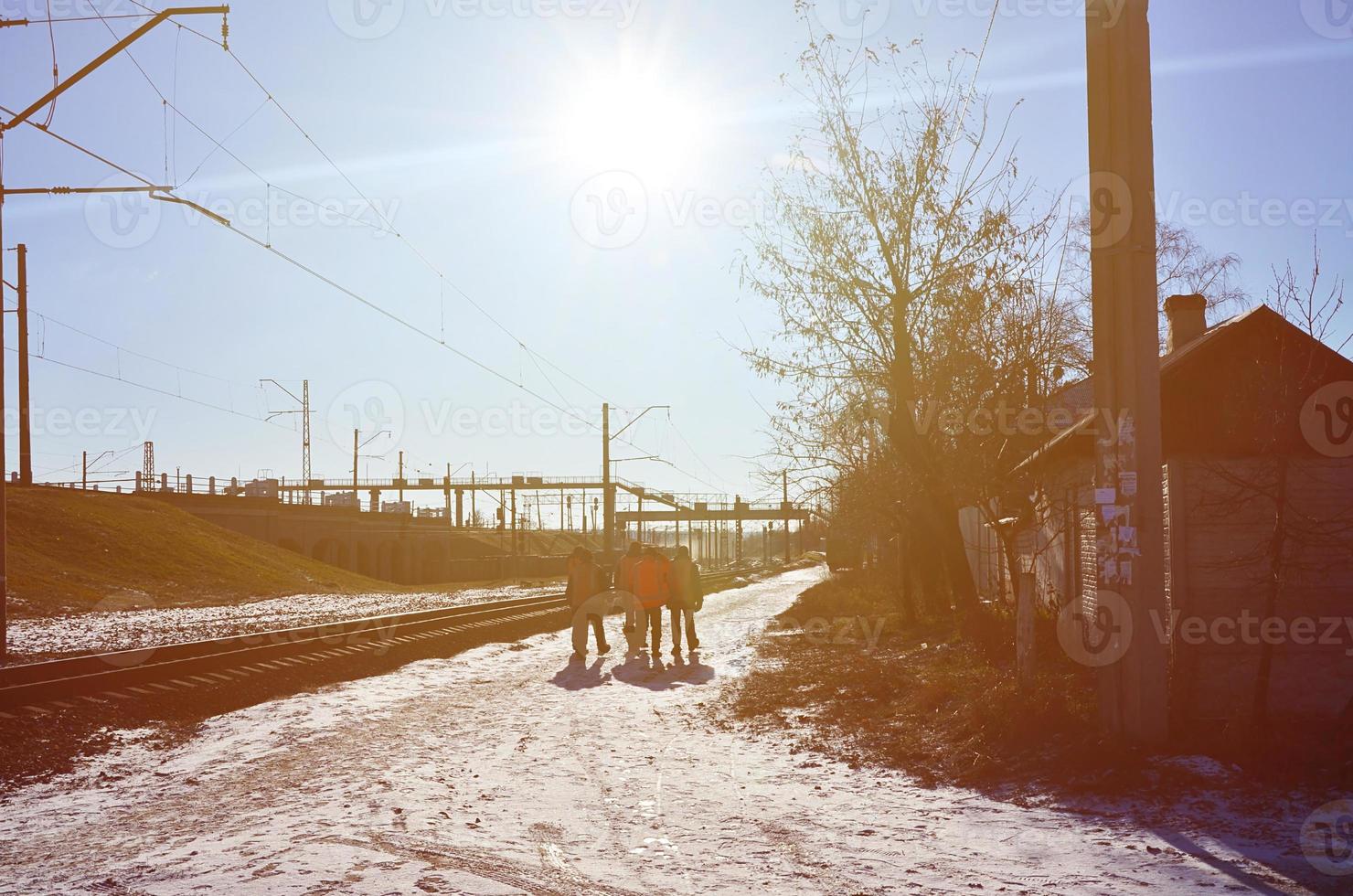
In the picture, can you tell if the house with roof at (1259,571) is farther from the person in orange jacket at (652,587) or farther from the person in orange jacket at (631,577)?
the person in orange jacket at (631,577)

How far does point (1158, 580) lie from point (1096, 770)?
60.7 inches

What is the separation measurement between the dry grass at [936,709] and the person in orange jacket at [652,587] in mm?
1880

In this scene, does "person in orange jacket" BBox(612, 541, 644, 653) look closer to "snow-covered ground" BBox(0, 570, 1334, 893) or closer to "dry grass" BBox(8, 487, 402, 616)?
"snow-covered ground" BBox(0, 570, 1334, 893)

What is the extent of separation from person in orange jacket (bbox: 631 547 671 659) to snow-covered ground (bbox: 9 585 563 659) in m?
8.19

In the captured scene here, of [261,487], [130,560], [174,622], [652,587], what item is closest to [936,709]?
[652,587]

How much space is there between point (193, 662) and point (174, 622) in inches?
498

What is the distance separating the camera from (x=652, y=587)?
1783 centimetres

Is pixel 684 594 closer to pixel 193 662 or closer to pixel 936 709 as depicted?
pixel 193 662

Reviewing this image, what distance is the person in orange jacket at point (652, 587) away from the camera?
17797 mm

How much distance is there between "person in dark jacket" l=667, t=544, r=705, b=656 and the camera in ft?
59.5

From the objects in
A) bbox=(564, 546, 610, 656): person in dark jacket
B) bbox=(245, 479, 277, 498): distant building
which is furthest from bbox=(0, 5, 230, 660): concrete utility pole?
bbox=(245, 479, 277, 498): distant building

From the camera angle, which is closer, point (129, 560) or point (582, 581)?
point (582, 581)

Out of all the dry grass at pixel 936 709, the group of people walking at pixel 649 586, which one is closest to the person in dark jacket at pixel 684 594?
the group of people walking at pixel 649 586

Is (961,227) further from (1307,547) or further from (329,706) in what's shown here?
(329,706)
